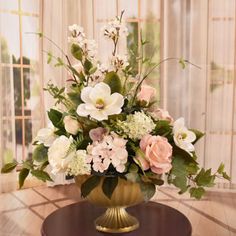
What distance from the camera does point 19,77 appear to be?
376 centimetres

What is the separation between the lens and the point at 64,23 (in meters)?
Result: 3.56

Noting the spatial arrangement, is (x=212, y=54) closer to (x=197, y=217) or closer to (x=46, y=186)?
(x=197, y=217)

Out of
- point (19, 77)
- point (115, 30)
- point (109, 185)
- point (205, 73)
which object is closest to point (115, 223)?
point (109, 185)

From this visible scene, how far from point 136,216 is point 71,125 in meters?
0.53

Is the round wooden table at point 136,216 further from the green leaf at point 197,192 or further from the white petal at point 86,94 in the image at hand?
the white petal at point 86,94

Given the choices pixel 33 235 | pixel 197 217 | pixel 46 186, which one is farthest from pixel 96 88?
pixel 46 186

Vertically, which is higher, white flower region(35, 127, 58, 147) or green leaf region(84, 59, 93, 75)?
green leaf region(84, 59, 93, 75)

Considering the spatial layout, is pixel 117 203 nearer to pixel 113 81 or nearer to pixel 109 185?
pixel 109 185

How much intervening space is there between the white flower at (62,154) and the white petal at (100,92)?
15 cm

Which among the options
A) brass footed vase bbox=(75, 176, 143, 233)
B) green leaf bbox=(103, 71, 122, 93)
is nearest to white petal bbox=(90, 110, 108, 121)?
green leaf bbox=(103, 71, 122, 93)

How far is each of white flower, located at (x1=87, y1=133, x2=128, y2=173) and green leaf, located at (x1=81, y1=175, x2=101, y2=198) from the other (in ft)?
0.21

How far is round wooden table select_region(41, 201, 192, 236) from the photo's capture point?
4.09ft

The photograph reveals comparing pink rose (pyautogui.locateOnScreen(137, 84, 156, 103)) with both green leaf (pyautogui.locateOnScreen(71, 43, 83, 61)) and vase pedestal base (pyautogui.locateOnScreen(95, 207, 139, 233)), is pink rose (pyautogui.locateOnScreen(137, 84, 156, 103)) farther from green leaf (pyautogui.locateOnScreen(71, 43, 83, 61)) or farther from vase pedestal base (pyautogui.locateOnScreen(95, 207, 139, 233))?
vase pedestal base (pyautogui.locateOnScreen(95, 207, 139, 233))

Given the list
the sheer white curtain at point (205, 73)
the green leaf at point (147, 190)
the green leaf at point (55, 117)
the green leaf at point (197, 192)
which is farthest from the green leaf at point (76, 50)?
the sheer white curtain at point (205, 73)
